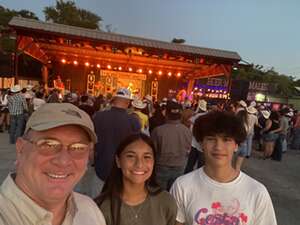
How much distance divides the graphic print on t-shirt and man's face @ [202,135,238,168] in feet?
0.76

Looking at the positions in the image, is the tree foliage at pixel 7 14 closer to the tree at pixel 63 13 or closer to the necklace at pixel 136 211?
the tree at pixel 63 13

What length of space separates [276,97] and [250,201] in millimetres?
36980

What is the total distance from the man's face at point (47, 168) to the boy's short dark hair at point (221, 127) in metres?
0.92

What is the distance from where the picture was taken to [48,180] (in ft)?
3.64

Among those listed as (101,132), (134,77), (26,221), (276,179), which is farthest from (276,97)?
(26,221)

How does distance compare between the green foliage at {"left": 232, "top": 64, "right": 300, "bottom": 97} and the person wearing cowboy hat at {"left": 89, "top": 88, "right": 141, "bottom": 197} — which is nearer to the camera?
the person wearing cowboy hat at {"left": 89, "top": 88, "right": 141, "bottom": 197}

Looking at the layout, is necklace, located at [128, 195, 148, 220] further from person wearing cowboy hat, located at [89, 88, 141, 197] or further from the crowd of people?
person wearing cowboy hat, located at [89, 88, 141, 197]

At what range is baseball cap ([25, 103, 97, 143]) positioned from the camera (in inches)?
43.5

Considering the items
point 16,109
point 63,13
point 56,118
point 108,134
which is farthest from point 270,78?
point 56,118

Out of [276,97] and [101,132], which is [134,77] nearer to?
[101,132]

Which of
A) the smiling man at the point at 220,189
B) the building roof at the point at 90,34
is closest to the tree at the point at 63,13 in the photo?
the building roof at the point at 90,34

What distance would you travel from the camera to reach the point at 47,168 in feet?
3.66

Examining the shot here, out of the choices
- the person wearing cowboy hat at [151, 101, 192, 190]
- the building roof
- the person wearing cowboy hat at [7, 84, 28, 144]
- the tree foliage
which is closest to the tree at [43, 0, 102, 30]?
the tree foliage

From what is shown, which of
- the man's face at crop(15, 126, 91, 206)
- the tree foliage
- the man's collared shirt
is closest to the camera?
the man's collared shirt
